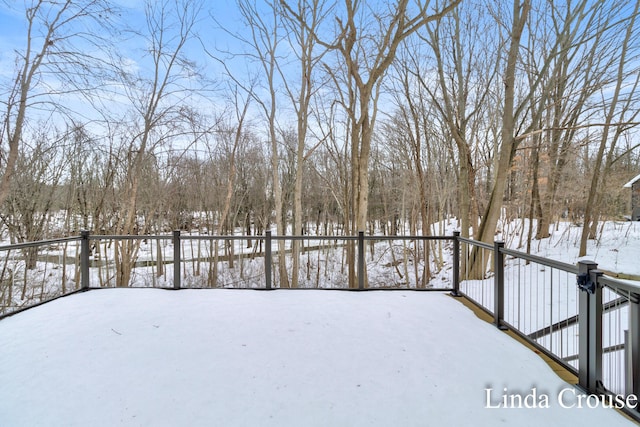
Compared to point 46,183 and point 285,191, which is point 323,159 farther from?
point 46,183

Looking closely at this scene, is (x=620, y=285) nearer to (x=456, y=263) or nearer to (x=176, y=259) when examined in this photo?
(x=456, y=263)

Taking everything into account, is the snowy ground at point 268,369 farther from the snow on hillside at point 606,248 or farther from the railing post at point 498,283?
the snow on hillside at point 606,248

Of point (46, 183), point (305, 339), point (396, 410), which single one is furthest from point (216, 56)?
point (396, 410)

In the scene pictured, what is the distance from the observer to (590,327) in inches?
79.9

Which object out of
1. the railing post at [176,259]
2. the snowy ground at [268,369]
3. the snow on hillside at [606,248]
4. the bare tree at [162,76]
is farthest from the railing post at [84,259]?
the snow on hillside at [606,248]

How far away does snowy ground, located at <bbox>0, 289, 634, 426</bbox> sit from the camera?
6.21 feet

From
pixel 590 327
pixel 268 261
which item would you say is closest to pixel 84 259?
pixel 268 261

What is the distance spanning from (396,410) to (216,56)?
1122 centimetres

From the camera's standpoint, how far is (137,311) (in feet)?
12.2

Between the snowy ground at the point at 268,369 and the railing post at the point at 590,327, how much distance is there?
0.17 metres

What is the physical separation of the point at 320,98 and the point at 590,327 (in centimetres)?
1149

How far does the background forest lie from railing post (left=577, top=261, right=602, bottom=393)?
16.1ft

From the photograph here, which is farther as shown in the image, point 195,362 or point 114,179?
point 114,179

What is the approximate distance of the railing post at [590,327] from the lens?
200 centimetres
